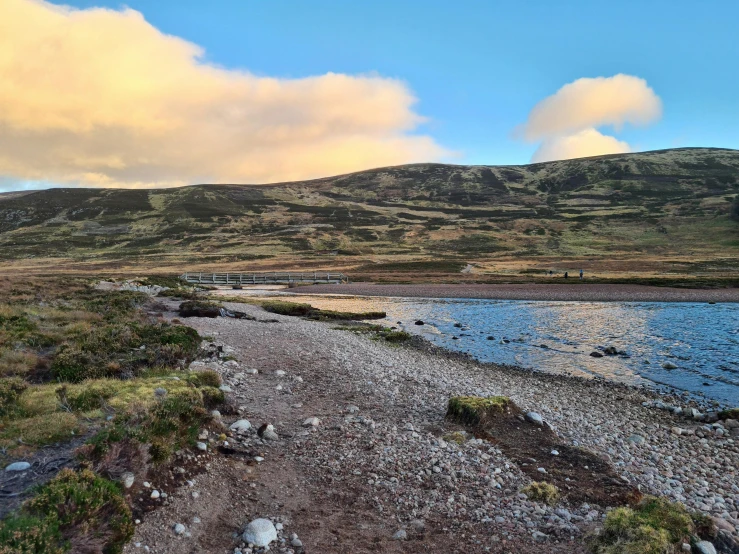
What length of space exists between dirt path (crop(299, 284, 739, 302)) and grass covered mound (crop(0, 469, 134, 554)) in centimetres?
5469

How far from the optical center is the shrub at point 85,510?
5562 mm

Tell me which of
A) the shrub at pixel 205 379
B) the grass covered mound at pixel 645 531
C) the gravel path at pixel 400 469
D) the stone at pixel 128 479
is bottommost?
the gravel path at pixel 400 469

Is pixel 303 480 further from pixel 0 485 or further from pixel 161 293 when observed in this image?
pixel 161 293

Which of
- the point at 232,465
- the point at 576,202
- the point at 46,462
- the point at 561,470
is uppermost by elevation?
the point at 576,202

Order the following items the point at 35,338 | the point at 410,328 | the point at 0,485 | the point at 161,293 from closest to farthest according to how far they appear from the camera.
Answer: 1. the point at 0,485
2. the point at 35,338
3. the point at 410,328
4. the point at 161,293

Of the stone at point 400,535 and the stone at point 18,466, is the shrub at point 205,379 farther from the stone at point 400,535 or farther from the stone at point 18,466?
the stone at point 400,535

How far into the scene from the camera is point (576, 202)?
190 meters

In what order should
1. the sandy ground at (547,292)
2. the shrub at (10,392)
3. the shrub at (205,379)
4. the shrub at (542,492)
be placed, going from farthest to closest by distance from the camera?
the sandy ground at (547,292), the shrub at (205,379), the shrub at (10,392), the shrub at (542,492)

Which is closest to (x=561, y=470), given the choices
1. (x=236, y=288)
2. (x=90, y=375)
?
(x=90, y=375)

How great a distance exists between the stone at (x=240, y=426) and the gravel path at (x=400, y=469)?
0.17 metres

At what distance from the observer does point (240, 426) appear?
34.6ft

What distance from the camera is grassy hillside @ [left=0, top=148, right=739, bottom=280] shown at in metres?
103

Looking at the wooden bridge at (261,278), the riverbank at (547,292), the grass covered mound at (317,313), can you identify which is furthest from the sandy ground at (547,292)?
the grass covered mound at (317,313)

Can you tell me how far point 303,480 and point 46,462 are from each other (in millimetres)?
4199
